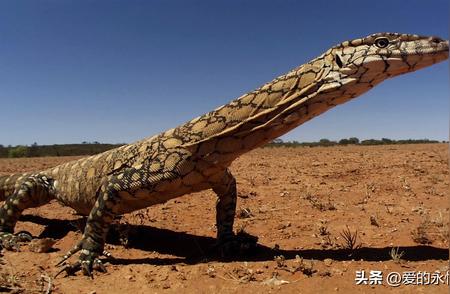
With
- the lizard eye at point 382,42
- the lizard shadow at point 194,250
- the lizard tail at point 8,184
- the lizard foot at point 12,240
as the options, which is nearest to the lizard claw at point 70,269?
the lizard shadow at point 194,250

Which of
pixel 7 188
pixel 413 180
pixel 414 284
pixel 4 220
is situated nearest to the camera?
pixel 414 284

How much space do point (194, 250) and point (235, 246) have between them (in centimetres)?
72

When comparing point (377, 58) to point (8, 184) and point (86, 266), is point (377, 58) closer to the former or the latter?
point (86, 266)

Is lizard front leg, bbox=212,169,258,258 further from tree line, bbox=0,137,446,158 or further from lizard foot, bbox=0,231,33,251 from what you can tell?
tree line, bbox=0,137,446,158

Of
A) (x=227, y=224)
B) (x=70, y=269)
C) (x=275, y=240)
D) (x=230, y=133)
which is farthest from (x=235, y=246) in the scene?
(x=70, y=269)

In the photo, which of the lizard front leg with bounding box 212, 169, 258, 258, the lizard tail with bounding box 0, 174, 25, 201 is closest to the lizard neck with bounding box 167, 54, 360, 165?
the lizard front leg with bounding box 212, 169, 258, 258

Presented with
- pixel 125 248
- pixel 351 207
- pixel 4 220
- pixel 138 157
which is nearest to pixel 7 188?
pixel 4 220

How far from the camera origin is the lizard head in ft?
15.9

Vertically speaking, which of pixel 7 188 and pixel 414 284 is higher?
pixel 7 188

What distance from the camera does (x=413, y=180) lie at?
11.2 m

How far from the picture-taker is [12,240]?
725 centimetres

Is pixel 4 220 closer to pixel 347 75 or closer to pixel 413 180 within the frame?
pixel 347 75

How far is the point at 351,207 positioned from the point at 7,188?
6.80 m

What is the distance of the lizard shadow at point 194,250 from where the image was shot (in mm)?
5602
